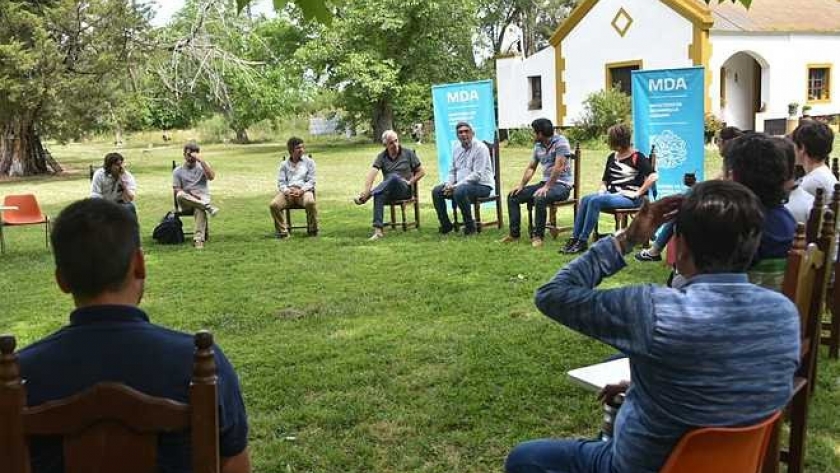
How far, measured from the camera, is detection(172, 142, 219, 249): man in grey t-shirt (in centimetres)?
969

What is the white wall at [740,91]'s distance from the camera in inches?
978

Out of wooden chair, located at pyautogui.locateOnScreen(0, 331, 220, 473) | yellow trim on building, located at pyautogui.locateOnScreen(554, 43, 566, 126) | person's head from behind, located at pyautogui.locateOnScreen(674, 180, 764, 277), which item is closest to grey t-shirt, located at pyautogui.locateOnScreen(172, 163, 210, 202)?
person's head from behind, located at pyautogui.locateOnScreen(674, 180, 764, 277)

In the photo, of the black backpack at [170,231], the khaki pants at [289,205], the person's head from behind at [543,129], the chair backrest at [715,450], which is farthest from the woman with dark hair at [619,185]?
the chair backrest at [715,450]

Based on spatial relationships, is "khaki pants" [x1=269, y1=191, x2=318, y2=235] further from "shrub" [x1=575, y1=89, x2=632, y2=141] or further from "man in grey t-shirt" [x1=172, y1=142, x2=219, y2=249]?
"shrub" [x1=575, y1=89, x2=632, y2=141]

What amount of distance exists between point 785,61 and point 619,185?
18596 mm

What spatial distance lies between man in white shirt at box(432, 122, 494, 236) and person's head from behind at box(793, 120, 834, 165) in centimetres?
453

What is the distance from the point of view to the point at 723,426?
2.01 m

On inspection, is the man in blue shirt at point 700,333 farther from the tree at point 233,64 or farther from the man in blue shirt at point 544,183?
the tree at point 233,64

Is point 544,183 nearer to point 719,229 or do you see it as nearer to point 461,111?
point 461,111

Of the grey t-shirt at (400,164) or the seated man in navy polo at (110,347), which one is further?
Result: the grey t-shirt at (400,164)

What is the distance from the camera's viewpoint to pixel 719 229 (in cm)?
206

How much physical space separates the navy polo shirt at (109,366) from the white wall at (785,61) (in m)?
22.9

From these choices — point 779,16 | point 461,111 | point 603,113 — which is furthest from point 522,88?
point 461,111

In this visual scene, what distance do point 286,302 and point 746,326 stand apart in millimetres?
5031
